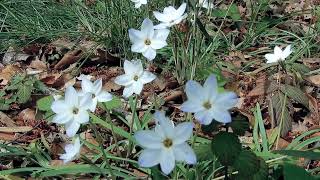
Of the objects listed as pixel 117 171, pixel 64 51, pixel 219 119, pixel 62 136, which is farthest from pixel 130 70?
pixel 64 51

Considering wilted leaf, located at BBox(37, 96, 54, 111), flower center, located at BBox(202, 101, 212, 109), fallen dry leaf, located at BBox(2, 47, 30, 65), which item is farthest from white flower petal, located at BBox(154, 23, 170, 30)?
fallen dry leaf, located at BBox(2, 47, 30, 65)

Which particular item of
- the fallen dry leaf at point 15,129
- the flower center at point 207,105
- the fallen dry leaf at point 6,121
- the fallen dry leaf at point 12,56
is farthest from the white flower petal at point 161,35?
the fallen dry leaf at point 12,56

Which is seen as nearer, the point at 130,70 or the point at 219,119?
the point at 219,119

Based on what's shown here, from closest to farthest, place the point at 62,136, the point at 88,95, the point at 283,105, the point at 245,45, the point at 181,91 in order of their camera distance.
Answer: the point at 88,95, the point at 283,105, the point at 62,136, the point at 181,91, the point at 245,45

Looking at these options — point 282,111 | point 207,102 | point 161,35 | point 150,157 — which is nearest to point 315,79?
point 282,111

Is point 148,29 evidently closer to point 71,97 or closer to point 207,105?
point 71,97

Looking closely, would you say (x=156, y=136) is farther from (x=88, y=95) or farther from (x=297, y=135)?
(x=297, y=135)
